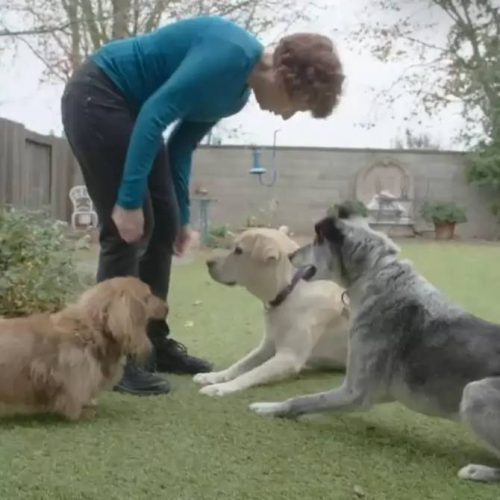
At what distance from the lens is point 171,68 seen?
3.33 metres

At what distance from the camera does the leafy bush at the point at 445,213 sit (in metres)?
15.2

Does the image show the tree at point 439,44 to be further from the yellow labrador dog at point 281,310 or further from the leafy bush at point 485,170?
the yellow labrador dog at point 281,310

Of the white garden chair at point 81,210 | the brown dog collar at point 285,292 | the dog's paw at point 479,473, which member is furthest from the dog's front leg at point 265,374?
the white garden chair at point 81,210

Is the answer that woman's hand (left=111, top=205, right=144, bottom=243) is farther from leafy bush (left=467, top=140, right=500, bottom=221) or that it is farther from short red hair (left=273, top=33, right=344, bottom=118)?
leafy bush (left=467, top=140, right=500, bottom=221)

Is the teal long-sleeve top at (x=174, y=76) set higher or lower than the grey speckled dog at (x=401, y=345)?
higher

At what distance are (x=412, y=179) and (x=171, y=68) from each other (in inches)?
506

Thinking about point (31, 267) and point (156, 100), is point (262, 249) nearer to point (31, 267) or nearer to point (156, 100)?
point (156, 100)

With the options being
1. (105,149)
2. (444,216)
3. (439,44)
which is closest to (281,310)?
(105,149)

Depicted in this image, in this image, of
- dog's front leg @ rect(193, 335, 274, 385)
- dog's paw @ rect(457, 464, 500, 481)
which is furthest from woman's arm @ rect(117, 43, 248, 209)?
dog's paw @ rect(457, 464, 500, 481)

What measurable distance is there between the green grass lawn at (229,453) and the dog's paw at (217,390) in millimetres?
55

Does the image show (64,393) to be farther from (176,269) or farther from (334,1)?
(334,1)

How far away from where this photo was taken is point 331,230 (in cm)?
318

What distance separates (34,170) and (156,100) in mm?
8068

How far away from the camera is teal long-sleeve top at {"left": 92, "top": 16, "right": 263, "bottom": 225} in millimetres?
3080
